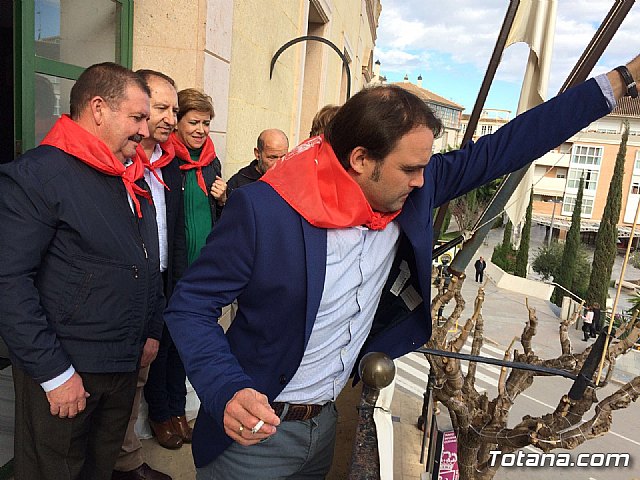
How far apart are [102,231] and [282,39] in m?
5.14

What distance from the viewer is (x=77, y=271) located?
73.2 inches

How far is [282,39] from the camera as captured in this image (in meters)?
6.46

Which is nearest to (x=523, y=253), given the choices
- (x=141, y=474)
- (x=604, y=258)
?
(x=604, y=258)

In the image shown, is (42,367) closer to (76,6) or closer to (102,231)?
(102,231)

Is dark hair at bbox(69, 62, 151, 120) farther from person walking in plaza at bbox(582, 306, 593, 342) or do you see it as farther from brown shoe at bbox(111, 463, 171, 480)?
person walking in plaza at bbox(582, 306, 593, 342)

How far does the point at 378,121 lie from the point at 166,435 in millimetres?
2434

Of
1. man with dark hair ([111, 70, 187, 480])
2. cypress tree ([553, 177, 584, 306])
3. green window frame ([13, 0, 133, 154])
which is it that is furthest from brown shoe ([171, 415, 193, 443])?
cypress tree ([553, 177, 584, 306])

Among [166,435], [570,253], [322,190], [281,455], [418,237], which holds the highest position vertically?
[322,190]

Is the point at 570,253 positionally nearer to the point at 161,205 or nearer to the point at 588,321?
the point at 588,321

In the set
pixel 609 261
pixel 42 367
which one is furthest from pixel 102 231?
pixel 609 261

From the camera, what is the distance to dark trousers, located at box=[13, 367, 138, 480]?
1930 millimetres

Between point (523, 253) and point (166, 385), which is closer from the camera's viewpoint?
point (166, 385)

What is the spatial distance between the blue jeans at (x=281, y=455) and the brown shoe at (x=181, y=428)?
1.68 meters

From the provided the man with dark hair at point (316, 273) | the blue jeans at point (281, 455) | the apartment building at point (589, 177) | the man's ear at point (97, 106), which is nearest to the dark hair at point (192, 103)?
the man's ear at point (97, 106)
